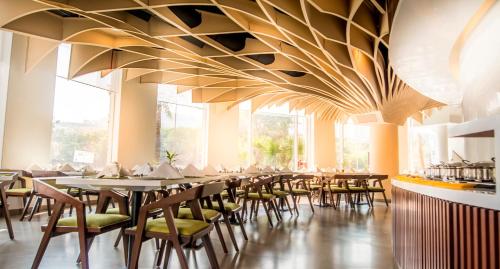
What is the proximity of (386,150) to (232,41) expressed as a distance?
20.9 feet

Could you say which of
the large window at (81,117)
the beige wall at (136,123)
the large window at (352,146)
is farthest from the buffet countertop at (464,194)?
the large window at (352,146)

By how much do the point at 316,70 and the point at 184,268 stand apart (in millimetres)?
6779

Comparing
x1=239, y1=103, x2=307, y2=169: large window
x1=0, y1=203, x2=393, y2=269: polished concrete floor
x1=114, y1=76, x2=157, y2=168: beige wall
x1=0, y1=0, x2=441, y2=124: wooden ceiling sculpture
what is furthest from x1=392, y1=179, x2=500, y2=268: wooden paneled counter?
x1=239, y1=103, x2=307, y2=169: large window

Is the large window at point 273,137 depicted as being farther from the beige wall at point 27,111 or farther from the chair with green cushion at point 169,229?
the chair with green cushion at point 169,229

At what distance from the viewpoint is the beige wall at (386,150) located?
1037 cm

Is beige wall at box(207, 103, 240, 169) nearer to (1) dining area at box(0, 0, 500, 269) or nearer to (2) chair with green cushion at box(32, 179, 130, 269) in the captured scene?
(1) dining area at box(0, 0, 500, 269)

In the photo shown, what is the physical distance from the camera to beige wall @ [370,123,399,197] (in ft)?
34.0

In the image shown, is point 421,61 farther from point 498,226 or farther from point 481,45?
point 498,226

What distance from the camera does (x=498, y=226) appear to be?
112cm

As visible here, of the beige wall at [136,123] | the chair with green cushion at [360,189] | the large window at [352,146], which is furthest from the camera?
the large window at [352,146]

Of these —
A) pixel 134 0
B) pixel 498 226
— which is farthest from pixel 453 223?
pixel 134 0

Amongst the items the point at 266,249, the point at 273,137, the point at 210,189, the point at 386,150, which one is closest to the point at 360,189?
the point at 386,150

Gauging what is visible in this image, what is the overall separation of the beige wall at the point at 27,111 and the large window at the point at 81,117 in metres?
0.49

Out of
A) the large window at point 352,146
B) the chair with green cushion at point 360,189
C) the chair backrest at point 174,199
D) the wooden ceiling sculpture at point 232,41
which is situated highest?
the wooden ceiling sculpture at point 232,41
